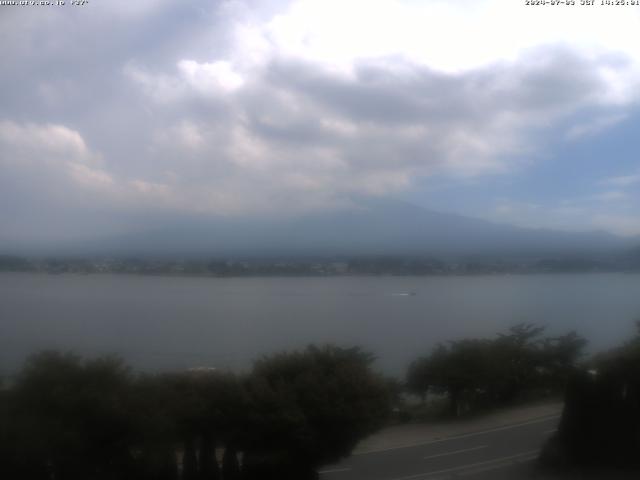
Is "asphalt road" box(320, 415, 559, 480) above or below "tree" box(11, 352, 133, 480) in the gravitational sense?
below

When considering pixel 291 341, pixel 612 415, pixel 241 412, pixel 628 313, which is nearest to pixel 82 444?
pixel 241 412

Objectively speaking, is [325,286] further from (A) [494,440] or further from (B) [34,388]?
(B) [34,388]

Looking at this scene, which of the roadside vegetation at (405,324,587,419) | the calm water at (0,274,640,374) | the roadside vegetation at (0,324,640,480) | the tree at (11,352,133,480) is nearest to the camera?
→ the tree at (11,352,133,480)

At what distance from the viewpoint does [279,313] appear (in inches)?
372

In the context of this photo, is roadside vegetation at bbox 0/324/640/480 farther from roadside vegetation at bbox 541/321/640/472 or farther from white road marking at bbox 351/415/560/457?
white road marking at bbox 351/415/560/457

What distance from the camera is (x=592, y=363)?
845cm

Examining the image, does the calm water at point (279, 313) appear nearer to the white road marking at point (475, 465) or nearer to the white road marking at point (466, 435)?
the white road marking at point (466, 435)

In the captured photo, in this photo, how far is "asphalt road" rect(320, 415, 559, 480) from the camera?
6.95 meters

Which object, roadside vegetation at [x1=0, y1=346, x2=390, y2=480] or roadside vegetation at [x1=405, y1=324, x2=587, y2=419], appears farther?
roadside vegetation at [x1=405, y1=324, x2=587, y2=419]

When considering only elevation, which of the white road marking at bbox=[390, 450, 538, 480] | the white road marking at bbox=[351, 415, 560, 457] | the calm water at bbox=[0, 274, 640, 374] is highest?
the calm water at bbox=[0, 274, 640, 374]

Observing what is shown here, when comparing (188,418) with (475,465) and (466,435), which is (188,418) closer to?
(475,465)

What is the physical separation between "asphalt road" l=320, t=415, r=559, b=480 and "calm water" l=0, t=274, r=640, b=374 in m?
1.16

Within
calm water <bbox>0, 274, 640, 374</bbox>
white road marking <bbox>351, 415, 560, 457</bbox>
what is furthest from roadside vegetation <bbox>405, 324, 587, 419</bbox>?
white road marking <bbox>351, 415, 560, 457</bbox>

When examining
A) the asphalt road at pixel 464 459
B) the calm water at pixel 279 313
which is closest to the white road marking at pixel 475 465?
the asphalt road at pixel 464 459
